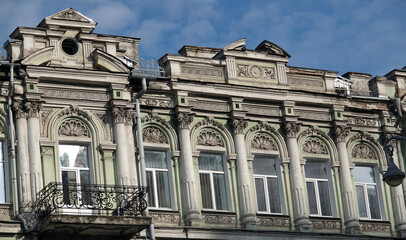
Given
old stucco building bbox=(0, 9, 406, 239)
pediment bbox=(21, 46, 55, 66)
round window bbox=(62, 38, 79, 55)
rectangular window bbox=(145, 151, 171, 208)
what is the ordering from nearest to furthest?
1. old stucco building bbox=(0, 9, 406, 239)
2. pediment bbox=(21, 46, 55, 66)
3. rectangular window bbox=(145, 151, 171, 208)
4. round window bbox=(62, 38, 79, 55)

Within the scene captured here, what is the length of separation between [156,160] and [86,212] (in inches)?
118

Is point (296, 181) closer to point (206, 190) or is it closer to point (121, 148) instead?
point (206, 190)

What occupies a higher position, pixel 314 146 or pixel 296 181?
pixel 314 146

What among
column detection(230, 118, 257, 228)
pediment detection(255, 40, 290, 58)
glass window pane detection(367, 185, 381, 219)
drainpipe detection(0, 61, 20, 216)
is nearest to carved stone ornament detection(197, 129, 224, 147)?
column detection(230, 118, 257, 228)

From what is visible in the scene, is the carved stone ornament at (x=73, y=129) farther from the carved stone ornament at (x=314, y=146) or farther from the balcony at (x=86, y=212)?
the carved stone ornament at (x=314, y=146)

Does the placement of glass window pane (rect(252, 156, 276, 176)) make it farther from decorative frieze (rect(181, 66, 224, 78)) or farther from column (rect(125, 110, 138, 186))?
column (rect(125, 110, 138, 186))

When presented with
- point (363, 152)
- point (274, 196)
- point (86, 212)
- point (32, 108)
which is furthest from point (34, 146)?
point (363, 152)

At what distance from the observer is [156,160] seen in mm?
32625

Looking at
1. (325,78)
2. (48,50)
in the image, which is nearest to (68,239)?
(48,50)

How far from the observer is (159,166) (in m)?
32.6

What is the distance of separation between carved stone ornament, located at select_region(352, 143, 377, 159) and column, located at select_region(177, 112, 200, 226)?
17.9 ft

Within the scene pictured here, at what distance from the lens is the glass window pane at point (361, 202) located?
34.7 metres

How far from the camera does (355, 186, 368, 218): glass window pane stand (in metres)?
34.7

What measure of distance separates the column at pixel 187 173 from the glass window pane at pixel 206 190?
0.47 meters
